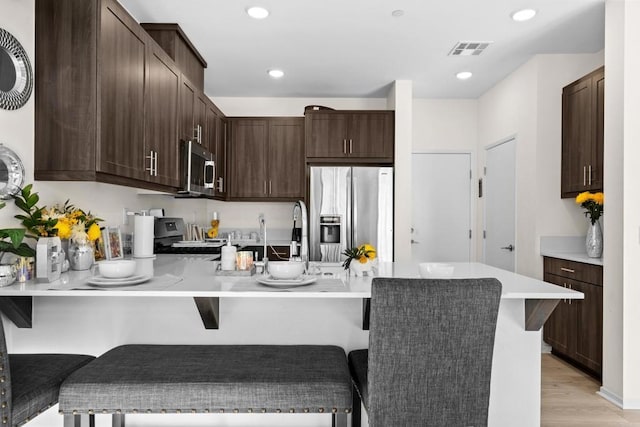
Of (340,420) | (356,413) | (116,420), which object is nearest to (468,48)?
(356,413)

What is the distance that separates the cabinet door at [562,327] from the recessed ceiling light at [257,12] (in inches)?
121

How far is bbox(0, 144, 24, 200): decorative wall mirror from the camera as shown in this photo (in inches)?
74.8

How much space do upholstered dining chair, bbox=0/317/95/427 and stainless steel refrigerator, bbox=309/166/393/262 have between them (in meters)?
2.91

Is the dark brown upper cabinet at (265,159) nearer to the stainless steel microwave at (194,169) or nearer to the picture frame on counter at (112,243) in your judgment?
the stainless steel microwave at (194,169)

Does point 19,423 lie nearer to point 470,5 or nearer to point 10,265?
point 10,265

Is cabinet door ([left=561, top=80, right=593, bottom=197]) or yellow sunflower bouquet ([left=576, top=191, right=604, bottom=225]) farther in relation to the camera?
cabinet door ([left=561, top=80, right=593, bottom=197])

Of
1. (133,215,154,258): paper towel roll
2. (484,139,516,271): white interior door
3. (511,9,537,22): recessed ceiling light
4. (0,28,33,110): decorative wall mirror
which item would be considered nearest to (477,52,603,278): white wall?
(484,139,516,271): white interior door

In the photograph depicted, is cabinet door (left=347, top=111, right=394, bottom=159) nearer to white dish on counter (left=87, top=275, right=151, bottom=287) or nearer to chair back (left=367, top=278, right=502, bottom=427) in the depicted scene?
white dish on counter (left=87, top=275, right=151, bottom=287)

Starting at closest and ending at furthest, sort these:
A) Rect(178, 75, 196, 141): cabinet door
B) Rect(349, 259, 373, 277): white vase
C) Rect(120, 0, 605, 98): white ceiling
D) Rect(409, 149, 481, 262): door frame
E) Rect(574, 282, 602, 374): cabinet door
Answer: Rect(349, 259, 373, 277): white vase < Rect(120, 0, 605, 98): white ceiling < Rect(574, 282, 602, 374): cabinet door < Rect(178, 75, 196, 141): cabinet door < Rect(409, 149, 481, 262): door frame

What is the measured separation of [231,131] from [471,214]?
302cm

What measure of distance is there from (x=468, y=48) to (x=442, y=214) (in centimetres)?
216

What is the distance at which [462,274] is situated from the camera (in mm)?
2135

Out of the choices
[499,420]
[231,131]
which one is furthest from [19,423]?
[231,131]

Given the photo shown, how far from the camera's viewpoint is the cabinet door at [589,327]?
3.04 m
